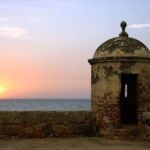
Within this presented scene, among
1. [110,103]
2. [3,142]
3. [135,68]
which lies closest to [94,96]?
[110,103]

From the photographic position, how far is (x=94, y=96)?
11617mm

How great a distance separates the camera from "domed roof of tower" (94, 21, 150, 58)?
1122 cm

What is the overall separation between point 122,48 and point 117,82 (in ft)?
2.98

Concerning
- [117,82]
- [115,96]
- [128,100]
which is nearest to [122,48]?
[117,82]

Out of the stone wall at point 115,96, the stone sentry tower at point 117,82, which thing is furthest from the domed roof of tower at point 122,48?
the stone wall at point 115,96

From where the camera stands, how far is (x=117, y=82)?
11.1 m

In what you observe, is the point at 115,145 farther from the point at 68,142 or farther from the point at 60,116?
the point at 60,116

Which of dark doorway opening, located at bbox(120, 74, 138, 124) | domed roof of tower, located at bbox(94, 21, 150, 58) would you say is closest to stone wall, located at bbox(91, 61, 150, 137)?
domed roof of tower, located at bbox(94, 21, 150, 58)

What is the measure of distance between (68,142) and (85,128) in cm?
116

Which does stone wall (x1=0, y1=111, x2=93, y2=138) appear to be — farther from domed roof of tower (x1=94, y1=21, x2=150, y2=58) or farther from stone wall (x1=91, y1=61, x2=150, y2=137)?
domed roof of tower (x1=94, y1=21, x2=150, y2=58)

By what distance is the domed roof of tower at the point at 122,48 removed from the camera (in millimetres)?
11219

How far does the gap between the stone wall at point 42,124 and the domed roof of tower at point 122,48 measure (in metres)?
1.72

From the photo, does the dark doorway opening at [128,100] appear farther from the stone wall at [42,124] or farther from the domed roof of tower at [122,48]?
the stone wall at [42,124]

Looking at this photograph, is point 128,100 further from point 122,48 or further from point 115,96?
point 122,48
